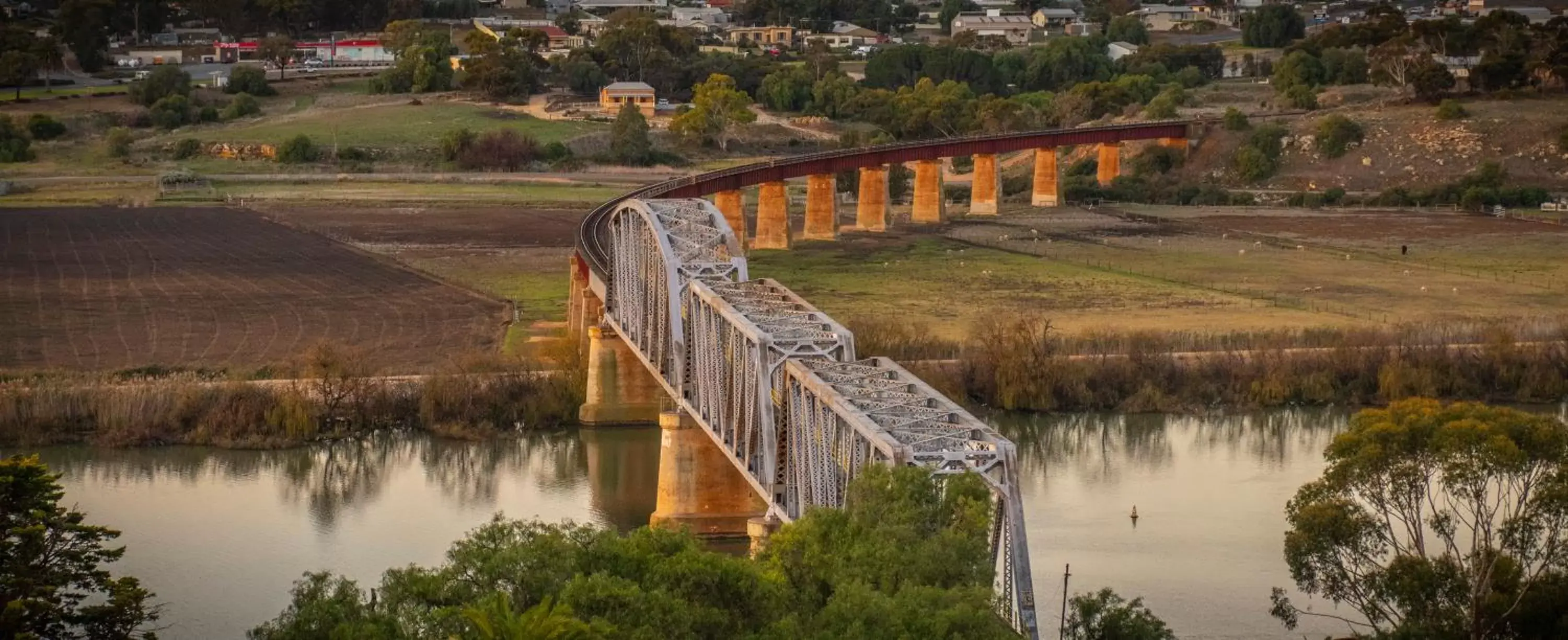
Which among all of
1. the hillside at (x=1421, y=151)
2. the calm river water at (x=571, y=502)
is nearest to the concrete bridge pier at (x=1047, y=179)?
the hillside at (x=1421, y=151)

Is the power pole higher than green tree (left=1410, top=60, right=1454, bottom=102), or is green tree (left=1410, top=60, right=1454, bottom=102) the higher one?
green tree (left=1410, top=60, right=1454, bottom=102)

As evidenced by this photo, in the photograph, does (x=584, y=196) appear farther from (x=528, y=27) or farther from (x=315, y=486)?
(x=528, y=27)

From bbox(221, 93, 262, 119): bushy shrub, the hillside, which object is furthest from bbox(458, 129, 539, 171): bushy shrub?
the hillside

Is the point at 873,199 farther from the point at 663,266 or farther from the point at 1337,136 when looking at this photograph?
the point at 663,266

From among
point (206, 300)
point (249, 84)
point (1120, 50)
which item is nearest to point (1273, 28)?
point (1120, 50)

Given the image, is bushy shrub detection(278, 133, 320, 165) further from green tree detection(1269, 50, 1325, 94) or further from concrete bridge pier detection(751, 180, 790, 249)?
green tree detection(1269, 50, 1325, 94)

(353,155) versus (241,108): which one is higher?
(241,108)

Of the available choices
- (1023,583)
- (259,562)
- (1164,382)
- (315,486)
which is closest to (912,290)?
(1164,382)
